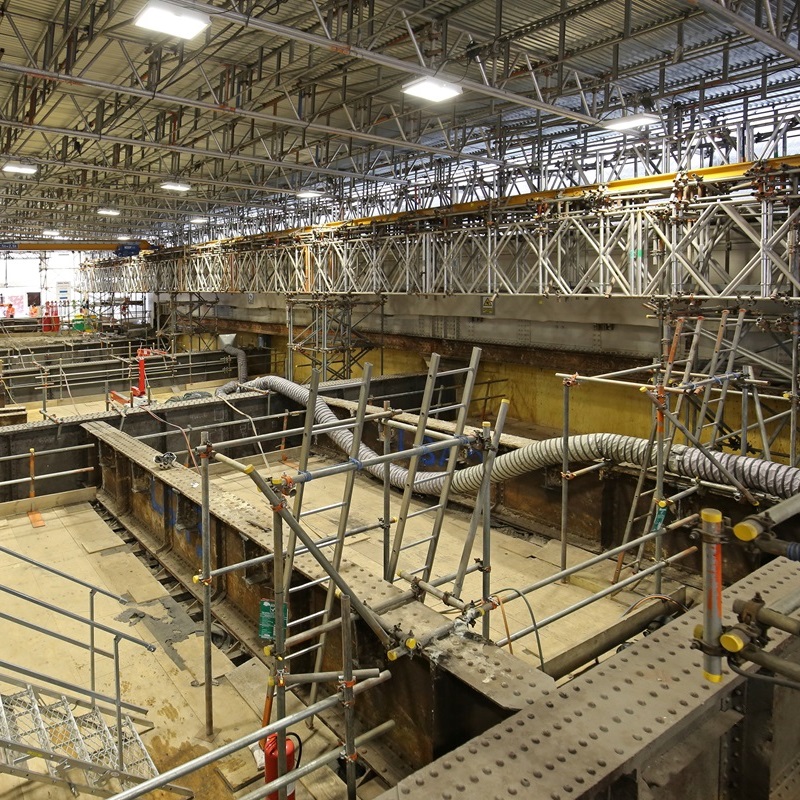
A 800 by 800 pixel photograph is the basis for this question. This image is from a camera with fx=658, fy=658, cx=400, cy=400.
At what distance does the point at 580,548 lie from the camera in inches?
344

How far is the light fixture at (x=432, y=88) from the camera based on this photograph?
10.2 m

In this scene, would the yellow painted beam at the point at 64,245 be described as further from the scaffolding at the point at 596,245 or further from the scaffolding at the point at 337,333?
the scaffolding at the point at 596,245

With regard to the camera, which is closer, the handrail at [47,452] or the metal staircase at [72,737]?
the metal staircase at [72,737]

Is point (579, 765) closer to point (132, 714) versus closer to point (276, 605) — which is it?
point (276, 605)

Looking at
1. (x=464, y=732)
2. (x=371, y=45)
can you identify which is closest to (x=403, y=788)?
(x=464, y=732)

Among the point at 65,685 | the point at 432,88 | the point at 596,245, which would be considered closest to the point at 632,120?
the point at 596,245

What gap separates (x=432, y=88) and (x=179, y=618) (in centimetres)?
842

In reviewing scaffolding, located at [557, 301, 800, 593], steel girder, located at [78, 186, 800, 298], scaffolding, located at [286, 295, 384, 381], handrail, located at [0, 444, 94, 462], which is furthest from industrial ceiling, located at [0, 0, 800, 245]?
handrail, located at [0, 444, 94, 462]

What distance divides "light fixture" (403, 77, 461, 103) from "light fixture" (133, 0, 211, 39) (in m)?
3.30

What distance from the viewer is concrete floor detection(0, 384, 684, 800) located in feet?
16.6

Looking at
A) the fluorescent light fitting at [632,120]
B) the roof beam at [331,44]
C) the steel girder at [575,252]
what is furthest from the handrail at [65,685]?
the fluorescent light fitting at [632,120]

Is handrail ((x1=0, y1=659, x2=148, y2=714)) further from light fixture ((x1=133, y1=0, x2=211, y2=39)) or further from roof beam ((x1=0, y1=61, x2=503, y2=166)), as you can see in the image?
roof beam ((x1=0, y1=61, x2=503, y2=166))

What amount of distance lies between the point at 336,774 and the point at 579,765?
2.33 metres

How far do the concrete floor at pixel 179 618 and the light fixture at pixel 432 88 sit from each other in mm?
A: 6453
